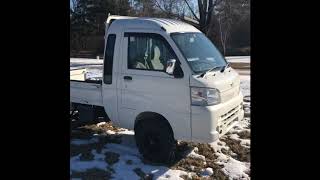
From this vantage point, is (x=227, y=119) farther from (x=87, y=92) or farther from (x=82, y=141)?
(x=82, y=141)

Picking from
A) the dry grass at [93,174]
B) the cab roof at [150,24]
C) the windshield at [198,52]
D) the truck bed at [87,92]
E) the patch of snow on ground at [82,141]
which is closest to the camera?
the dry grass at [93,174]

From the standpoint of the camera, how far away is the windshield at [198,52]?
5.52 meters

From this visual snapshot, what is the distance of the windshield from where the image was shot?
5.52 metres

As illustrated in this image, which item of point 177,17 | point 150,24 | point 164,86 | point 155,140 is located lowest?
point 155,140

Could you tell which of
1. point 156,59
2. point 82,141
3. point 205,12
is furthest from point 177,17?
point 156,59

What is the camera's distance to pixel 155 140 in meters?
5.64

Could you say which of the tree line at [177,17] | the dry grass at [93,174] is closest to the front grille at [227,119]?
the dry grass at [93,174]

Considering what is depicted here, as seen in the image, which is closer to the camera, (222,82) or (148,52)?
(222,82)

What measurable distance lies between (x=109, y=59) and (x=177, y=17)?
2372cm

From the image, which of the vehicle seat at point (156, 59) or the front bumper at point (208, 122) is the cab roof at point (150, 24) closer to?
the vehicle seat at point (156, 59)

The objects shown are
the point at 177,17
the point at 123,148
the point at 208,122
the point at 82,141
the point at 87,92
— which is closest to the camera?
Answer: the point at 208,122

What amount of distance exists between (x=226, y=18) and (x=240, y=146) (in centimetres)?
2576
